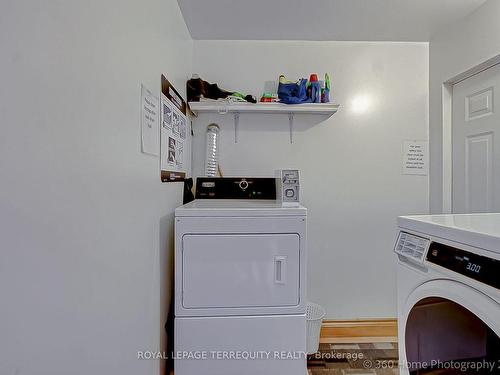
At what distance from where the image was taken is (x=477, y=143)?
189cm

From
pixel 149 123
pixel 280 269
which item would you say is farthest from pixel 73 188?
pixel 280 269

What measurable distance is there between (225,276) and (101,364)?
0.65 meters

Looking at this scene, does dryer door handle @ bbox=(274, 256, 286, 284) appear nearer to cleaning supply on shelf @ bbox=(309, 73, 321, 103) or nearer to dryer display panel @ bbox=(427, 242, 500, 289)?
dryer display panel @ bbox=(427, 242, 500, 289)

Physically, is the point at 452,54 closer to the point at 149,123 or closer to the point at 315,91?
the point at 315,91

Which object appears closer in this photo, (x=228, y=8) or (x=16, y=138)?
(x=16, y=138)

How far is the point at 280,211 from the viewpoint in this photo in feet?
4.69

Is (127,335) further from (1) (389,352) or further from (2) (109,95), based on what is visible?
(1) (389,352)

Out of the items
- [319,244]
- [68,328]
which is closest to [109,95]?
[68,328]

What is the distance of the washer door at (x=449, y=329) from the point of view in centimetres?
78

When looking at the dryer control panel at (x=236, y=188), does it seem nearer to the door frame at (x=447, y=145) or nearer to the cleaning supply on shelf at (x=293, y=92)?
the cleaning supply on shelf at (x=293, y=92)

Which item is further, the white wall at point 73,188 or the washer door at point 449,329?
the washer door at point 449,329

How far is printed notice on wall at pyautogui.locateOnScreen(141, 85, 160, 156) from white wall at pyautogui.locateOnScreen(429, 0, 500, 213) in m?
2.08

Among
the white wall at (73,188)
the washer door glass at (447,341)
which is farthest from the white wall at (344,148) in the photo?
the washer door glass at (447,341)

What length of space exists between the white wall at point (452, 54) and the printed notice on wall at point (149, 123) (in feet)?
6.82
